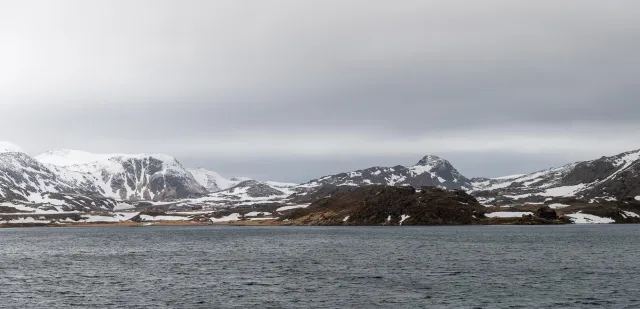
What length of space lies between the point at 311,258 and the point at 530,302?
69563 millimetres

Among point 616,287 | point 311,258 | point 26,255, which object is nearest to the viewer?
point 616,287

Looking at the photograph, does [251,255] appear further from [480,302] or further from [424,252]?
[480,302]

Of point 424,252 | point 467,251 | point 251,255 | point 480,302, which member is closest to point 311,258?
point 251,255

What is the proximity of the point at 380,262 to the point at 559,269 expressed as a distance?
114 ft

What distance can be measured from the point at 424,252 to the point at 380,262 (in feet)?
88.7

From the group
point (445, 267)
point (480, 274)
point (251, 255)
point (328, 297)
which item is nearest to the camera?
point (328, 297)

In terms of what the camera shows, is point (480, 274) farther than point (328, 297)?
Yes

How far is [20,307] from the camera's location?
2990 inches

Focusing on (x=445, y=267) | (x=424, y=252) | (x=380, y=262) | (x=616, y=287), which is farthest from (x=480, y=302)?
(x=424, y=252)

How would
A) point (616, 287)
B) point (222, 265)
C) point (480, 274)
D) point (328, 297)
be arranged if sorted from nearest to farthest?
point (328, 297), point (616, 287), point (480, 274), point (222, 265)

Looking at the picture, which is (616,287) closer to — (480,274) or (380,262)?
(480,274)

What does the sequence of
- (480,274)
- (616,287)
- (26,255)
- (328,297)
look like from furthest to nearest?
(26,255) < (480,274) < (616,287) < (328,297)

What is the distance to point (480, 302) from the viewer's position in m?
76.1

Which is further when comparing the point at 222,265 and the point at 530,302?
the point at 222,265
